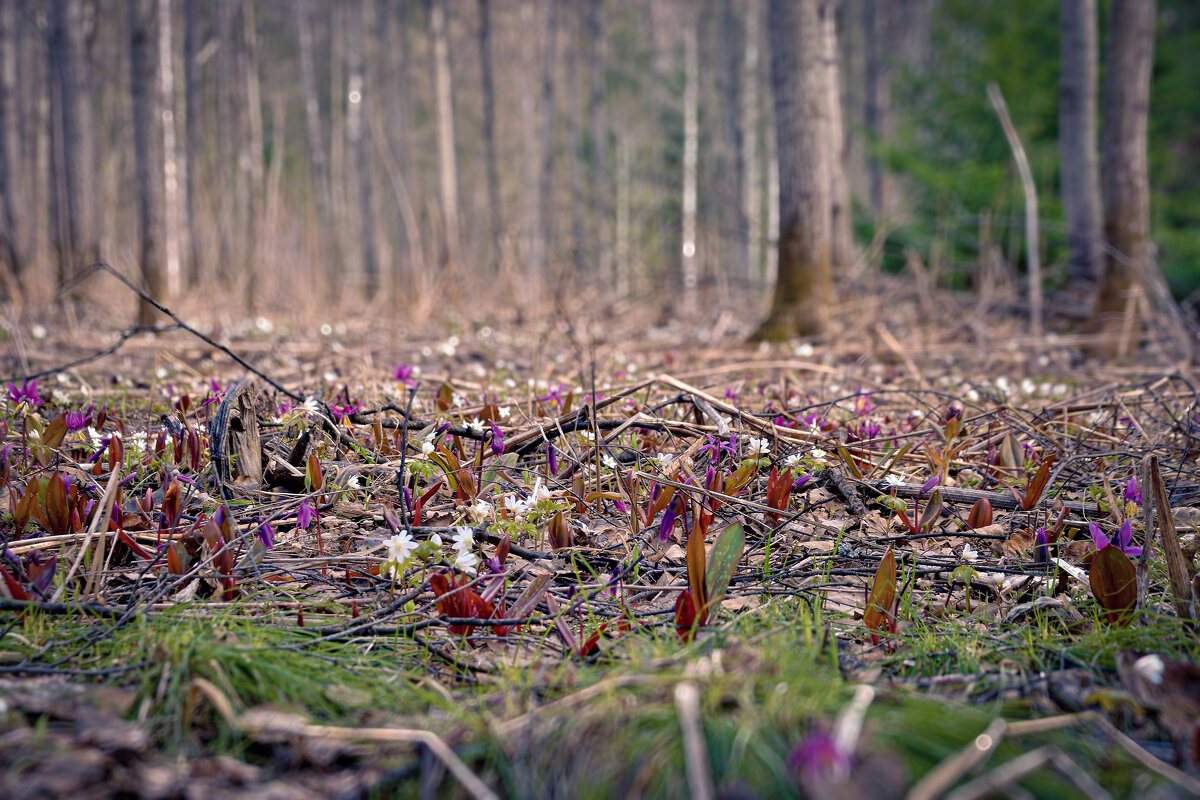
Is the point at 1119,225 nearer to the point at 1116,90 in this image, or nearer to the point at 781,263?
the point at 1116,90

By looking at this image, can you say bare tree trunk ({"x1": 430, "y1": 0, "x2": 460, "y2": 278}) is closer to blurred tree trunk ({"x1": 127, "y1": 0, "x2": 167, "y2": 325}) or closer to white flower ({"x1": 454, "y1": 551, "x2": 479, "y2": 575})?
blurred tree trunk ({"x1": 127, "y1": 0, "x2": 167, "y2": 325})

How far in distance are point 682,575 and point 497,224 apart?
1330cm

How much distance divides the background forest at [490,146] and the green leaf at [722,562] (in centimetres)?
274

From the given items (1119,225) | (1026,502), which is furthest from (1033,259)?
(1026,502)

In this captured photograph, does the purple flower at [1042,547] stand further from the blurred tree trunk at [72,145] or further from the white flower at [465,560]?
the blurred tree trunk at [72,145]

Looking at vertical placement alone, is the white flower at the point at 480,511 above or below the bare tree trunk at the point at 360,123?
below

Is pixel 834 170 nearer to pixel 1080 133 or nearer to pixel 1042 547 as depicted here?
pixel 1080 133

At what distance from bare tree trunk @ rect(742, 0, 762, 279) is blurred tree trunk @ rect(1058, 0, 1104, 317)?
15557mm

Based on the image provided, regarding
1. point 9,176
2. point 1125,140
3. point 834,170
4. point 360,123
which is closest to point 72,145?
point 9,176

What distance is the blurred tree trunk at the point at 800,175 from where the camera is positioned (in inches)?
251

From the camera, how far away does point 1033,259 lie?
5.99m

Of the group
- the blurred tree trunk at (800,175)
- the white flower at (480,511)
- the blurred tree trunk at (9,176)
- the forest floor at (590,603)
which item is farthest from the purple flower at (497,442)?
the blurred tree trunk at (9,176)

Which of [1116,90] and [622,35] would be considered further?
[622,35]

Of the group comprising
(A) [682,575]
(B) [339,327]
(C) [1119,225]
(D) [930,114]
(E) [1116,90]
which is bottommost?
(A) [682,575]
